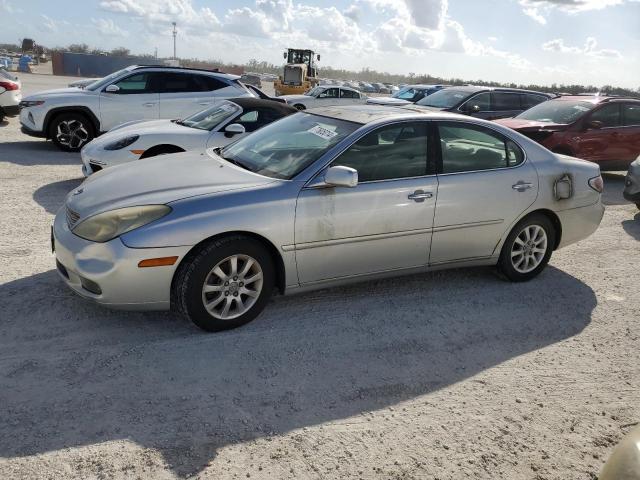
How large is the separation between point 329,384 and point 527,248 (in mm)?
2642

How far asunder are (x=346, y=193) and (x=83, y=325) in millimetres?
2057

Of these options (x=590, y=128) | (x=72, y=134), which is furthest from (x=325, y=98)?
(x=590, y=128)

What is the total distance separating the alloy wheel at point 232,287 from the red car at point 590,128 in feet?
23.9

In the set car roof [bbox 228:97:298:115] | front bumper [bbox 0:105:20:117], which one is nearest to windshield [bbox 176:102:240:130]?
car roof [bbox 228:97:298:115]

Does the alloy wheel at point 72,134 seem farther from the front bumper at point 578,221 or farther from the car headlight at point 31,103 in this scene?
the front bumper at point 578,221

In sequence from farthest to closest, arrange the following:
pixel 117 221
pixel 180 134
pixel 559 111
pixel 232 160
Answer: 1. pixel 559 111
2. pixel 180 134
3. pixel 232 160
4. pixel 117 221

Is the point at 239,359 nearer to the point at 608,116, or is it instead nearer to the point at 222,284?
the point at 222,284

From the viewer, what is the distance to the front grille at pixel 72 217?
3749mm

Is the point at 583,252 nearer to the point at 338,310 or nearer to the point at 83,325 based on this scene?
the point at 338,310

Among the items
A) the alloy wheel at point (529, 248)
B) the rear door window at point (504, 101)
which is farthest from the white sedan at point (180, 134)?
the rear door window at point (504, 101)

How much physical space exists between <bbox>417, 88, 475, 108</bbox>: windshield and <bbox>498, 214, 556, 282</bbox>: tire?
7.64 meters

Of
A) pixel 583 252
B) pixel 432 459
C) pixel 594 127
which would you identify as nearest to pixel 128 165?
pixel 432 459

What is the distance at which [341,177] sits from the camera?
380 centimetres

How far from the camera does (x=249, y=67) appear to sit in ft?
490
